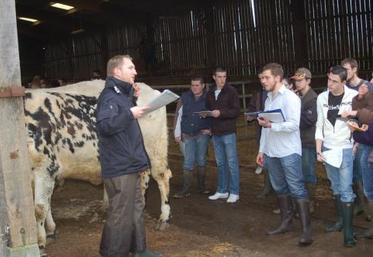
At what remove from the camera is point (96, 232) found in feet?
22.8

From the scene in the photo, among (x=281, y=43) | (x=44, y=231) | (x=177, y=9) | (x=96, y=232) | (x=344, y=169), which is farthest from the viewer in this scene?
(x=177, y=9)

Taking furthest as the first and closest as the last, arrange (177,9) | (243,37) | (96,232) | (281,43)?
(177,9), (243,37), (281,43), (96,232)

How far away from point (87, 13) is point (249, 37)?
687cm

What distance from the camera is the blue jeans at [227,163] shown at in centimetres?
824

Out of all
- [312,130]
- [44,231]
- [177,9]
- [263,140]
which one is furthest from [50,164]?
[177,9]

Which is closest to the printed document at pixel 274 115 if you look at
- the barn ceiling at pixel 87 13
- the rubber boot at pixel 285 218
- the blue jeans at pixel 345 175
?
the blue jeans at pixel 345 175

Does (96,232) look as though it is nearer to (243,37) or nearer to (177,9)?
(243,37)

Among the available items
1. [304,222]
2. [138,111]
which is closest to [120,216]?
[138,111]

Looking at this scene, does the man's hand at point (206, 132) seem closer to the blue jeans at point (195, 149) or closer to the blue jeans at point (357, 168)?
the blue jeans at point (195, 149)

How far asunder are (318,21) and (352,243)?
32.7 feet

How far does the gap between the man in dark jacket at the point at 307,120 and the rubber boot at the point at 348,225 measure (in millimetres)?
1345

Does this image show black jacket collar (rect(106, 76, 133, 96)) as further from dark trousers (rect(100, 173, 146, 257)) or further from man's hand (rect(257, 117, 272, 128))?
man's hand (rect(257, 117, 272, 128))

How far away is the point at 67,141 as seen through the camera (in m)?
6.94

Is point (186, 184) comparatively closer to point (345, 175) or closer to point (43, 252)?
point (43, 252)
